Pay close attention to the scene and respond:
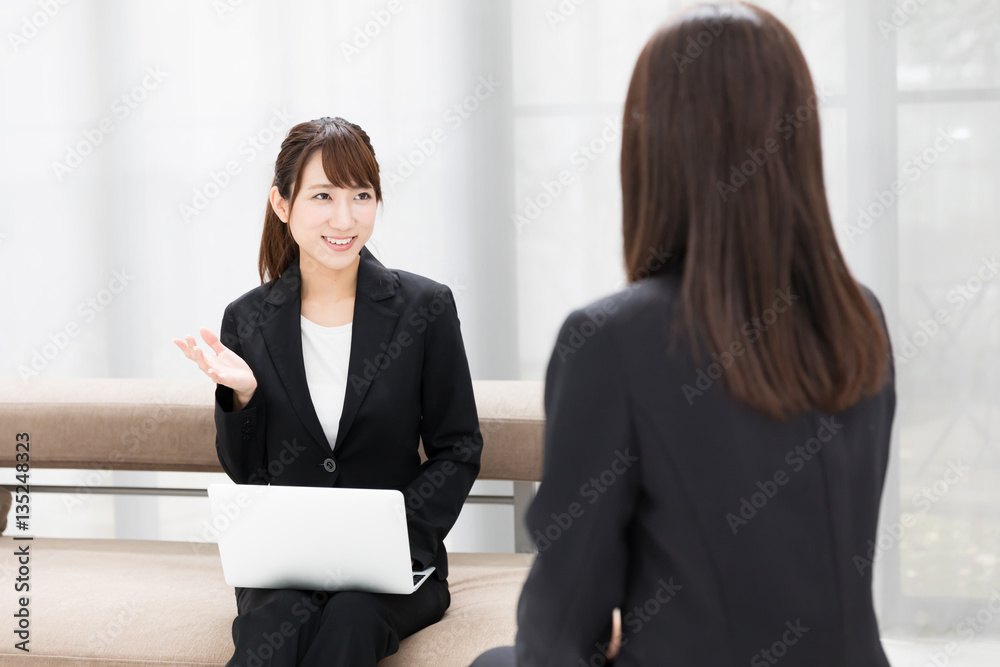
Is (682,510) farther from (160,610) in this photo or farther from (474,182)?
(474,182)

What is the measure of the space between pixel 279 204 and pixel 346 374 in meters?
0.38

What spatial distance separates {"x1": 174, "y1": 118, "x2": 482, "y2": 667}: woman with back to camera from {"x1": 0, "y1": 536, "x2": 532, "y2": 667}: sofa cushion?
0.10 meters

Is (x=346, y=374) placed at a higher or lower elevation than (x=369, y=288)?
lower

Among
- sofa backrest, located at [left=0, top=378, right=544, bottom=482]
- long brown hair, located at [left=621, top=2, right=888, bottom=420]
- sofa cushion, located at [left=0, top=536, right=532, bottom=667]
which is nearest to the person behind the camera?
long brown hair, located at [left=621, top=2, right=888, bottom=420]

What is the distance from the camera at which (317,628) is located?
149cm

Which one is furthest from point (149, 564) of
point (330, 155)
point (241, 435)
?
point (330, 155)

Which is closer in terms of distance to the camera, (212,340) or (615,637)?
(615,637)

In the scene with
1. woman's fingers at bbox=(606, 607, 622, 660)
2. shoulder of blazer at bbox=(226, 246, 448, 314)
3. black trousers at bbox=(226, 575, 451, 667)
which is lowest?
black trousers at bbox=(226, 575, 451, 667)

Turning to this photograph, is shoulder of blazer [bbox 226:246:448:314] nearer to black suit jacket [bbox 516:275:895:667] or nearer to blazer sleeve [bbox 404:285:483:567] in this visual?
blazer sleeve [bbox 404:285:483:567]

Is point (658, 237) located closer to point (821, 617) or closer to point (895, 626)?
point (821, 617)

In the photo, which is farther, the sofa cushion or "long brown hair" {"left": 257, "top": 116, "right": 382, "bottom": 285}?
"long brown hair" {"left": 257, "top": 116, "right": 382, "bottom": 285}

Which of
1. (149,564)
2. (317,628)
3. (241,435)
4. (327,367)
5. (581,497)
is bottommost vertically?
(149,564)

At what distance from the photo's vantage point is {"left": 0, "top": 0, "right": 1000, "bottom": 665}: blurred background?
7.75 ft

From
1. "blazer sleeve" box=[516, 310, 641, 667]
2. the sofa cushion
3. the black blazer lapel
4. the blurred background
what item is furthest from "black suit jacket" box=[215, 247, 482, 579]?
"blazer sleeve" box=[516, 310, 641, 667]
